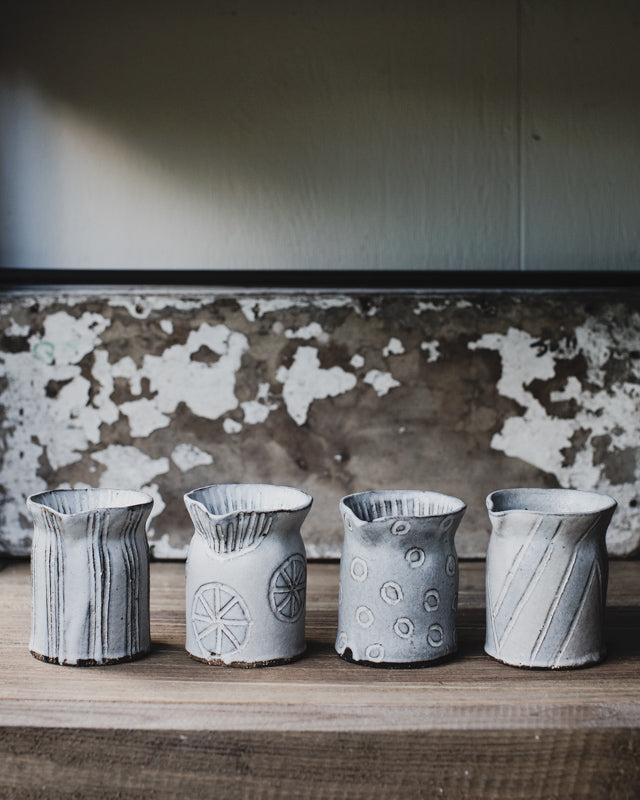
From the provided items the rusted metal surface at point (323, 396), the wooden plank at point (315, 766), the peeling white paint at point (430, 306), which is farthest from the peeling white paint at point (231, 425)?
the wooden plank at point (315, 766)

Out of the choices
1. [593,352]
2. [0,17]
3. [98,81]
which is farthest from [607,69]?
[0,17]

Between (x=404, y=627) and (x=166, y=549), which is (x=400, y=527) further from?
(x=166, y=549)

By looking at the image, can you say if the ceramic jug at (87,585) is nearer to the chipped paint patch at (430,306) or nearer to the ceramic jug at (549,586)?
the ceramic jug at (549,586)

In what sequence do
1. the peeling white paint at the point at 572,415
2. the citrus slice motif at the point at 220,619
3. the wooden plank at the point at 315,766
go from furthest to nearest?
the peeling white paint at the point at 572,415 → the citrus slice motif at the point at 220,619 → the wooden plank at the point at 315,766

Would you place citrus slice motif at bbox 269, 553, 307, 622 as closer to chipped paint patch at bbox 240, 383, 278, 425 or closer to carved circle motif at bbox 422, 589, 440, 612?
carved circle motif at bbox 422, 589, 440, 612

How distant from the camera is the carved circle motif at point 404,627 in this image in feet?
2.00

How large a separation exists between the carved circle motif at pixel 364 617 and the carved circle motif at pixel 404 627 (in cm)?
2

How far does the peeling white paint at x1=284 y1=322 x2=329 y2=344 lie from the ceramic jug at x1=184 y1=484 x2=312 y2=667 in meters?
0.35

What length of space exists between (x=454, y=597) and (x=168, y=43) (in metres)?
0.75

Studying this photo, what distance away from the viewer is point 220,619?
24.2 inches

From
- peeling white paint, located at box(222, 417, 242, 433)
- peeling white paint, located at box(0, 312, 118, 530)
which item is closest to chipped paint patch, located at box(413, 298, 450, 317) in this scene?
peeling white paint, located at box(222, 417, 242, 433)

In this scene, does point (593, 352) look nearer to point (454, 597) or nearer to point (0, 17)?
point (454, 597)

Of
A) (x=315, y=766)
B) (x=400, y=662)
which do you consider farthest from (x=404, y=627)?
(x=315, y=766)

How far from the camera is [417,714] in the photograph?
21.0 inches
